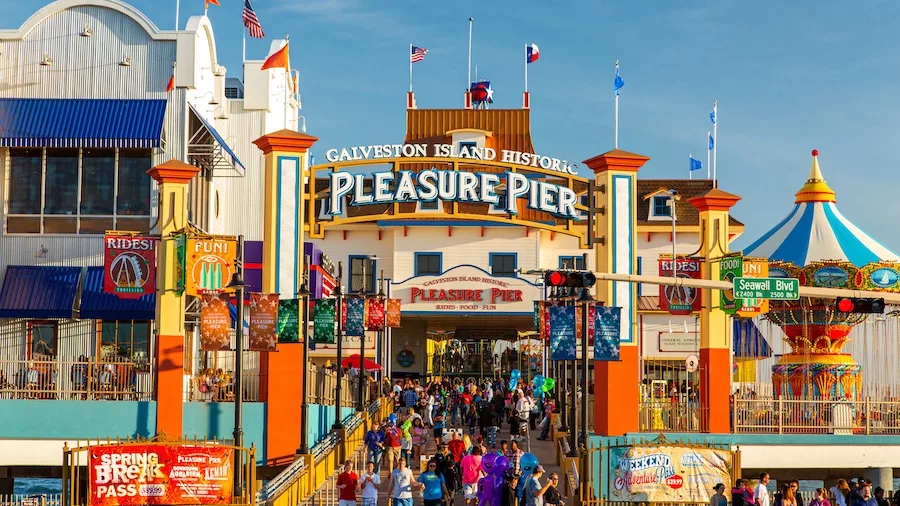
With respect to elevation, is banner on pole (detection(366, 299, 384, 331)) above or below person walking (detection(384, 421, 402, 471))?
above

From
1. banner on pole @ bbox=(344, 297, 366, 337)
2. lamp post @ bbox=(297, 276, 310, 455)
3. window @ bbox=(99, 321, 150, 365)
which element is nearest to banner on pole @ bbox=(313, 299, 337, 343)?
lamp post @ bbox=(297, 276, 310, 455)

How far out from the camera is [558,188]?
3212 centimetres

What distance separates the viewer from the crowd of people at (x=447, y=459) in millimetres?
22891

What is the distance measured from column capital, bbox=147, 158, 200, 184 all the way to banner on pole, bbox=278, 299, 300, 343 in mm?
3735

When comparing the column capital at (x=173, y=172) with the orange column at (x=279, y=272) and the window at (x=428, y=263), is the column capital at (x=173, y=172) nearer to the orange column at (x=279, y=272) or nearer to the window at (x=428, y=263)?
the orange column at (x=279, y=272)

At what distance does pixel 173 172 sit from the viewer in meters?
29.2

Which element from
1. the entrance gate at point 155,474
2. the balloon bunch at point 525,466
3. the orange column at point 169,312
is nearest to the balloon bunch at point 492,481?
the balloon bunch at point 525,466

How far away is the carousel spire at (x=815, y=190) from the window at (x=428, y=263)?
24702 mm

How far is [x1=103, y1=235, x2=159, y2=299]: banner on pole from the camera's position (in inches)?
1133

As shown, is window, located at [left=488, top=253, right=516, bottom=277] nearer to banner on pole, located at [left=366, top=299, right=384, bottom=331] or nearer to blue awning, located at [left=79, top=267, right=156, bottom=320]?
banner on pole, located at [left=366, top=299, right=384, bottom=331]

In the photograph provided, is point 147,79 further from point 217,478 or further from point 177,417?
point 217,478

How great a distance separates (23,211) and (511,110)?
33294 mm

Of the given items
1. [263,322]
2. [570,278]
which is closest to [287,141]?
[263,322]

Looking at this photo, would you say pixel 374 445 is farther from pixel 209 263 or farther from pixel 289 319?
pixel 209 263
